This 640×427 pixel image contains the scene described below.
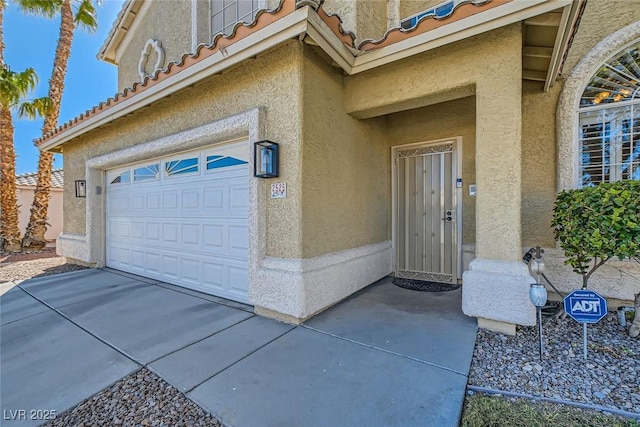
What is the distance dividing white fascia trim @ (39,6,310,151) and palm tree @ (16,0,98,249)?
28.6 ft

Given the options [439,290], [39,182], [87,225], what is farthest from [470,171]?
[39,182]

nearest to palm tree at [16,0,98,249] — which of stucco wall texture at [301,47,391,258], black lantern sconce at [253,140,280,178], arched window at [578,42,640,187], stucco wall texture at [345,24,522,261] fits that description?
black lantern sconce at [253,140,280,178]

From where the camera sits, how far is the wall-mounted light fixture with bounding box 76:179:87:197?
888cm

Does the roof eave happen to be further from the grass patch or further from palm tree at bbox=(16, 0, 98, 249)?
the grass patch

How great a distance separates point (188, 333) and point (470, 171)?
626 centimetres

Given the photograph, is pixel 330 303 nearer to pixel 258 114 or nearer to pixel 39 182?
pixel 258 114

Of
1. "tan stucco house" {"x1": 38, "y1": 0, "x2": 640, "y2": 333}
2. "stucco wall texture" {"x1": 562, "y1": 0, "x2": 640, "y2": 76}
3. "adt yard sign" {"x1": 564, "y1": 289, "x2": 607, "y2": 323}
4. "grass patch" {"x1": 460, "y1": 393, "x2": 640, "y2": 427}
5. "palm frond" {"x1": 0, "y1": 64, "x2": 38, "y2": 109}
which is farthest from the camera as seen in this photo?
"palm frond" {"x1": 0, "y1": 64, "x2": 38, "y2": 109}

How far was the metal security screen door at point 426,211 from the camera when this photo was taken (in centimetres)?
654

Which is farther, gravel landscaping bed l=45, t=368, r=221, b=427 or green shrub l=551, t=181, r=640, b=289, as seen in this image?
green shrub l=551, t=181, r=640, b=289

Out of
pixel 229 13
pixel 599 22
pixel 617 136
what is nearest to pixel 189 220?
pixel 229 13

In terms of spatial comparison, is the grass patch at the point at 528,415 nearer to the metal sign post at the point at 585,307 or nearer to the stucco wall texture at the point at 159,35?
the metal sign post at the point at 585,307

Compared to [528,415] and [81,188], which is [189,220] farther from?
[528,415]

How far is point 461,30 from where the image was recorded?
12.7ft

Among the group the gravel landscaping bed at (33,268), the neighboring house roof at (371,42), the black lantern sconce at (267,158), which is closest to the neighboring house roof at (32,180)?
the gravel landscaping bed at (33,268)
